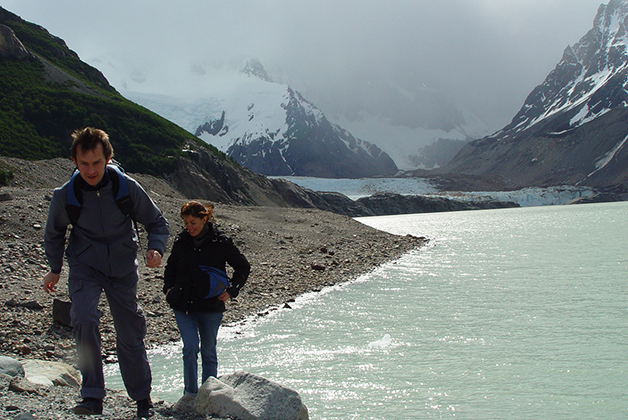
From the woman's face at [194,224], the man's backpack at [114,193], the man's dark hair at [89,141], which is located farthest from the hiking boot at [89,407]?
the man's dark hair at [89,141]

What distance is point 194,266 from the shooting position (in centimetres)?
530

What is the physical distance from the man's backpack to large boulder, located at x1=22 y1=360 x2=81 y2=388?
2.32 m

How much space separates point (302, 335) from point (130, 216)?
6.66 m

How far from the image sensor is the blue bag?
529 centimetres

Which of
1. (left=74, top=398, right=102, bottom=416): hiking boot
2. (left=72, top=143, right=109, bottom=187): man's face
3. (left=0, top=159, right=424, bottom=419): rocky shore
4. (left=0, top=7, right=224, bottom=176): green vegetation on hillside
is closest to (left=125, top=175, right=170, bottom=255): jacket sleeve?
(left=72, top=143, right=109, bottom=187): man's face

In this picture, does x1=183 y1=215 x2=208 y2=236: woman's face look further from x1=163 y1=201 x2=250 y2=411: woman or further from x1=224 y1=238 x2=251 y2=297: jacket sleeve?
x1=224 y1=238 x2=251 y2=297: jacket sleeve

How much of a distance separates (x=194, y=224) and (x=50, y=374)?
9.29 feet

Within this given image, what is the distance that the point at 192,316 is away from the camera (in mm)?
5445

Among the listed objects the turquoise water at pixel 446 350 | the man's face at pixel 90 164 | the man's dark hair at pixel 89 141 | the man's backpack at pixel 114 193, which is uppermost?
the man's dark hair at pixel 89 141

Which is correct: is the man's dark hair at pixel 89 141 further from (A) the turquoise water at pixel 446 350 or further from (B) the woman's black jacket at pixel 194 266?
(A) the turquoise water at pixel 446 350

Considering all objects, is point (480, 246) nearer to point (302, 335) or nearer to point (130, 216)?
point (302, 335)

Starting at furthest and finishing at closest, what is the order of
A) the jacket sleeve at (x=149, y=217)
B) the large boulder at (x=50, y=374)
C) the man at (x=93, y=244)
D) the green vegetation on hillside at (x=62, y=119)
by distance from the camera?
the green vegetation on hillside at (x=62, y=119), the large boulder at (x=50, y=374), the jacket sleeve at (x=149, y=217), the man at (x=93, y=244)

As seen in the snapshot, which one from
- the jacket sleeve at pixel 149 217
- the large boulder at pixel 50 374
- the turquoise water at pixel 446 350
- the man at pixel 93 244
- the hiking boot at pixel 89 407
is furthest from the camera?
the turquoise water at pixel 446 350

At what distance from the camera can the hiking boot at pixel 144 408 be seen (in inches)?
187
